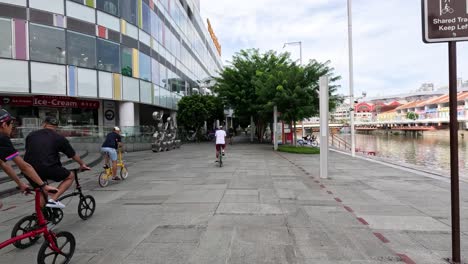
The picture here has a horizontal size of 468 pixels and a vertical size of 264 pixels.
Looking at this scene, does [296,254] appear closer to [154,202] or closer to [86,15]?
[154,202]

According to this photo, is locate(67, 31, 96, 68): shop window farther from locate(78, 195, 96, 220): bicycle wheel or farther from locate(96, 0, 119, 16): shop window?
locate(78, 195, 96, 220): bicycle wheel

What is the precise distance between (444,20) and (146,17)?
2403cm

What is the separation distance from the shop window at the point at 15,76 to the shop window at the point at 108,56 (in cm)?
425

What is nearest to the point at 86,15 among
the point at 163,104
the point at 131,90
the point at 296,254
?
the point at 131,90

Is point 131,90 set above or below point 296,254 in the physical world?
above

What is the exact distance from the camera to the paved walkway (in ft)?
13.4

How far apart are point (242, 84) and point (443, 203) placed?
22.0 metres

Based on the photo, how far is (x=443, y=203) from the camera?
22.7ft

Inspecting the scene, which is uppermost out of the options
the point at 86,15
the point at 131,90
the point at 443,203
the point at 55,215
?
the point at 86,15

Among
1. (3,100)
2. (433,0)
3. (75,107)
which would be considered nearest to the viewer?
(433,0)

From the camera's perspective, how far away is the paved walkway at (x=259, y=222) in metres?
4.07

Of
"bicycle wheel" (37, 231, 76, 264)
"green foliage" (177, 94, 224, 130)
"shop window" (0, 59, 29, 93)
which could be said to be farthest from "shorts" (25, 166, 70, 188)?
"green foliage" (177, 94, 224, 130)

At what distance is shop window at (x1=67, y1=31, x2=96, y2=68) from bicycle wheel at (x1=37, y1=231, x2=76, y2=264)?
17708mm

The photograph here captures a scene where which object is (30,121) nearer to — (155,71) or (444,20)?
(155,71)
